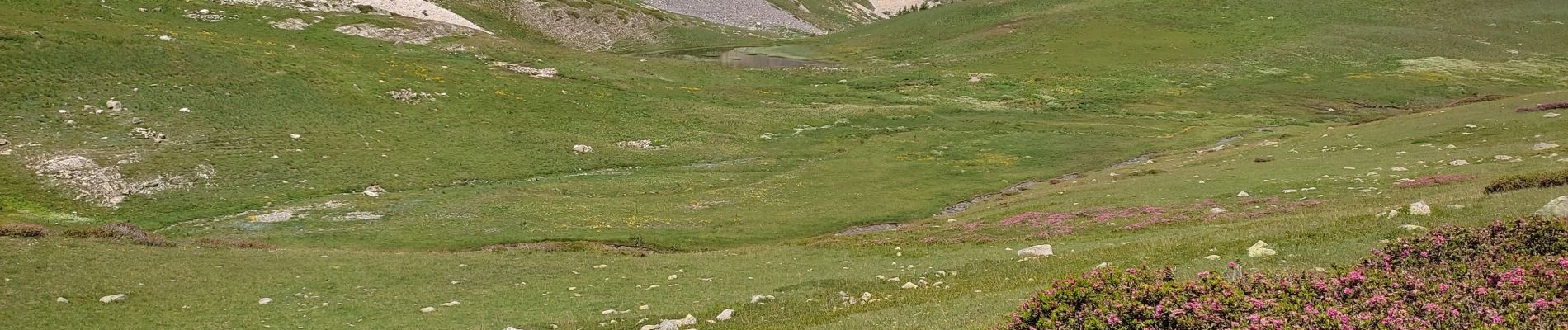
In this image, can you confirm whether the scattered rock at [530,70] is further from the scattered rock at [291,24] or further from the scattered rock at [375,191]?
the scattered rock at [375,191]

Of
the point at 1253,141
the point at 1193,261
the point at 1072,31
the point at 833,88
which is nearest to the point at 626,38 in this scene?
the point at 833,88

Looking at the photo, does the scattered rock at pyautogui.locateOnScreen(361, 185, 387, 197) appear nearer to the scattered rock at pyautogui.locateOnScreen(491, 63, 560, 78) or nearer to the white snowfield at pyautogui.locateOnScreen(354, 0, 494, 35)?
the scattered rock at pyautogui.locateOnScreen(491, 63, 560, 78)

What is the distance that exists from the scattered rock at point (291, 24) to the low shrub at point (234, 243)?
5126cm

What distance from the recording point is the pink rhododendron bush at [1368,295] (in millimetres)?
10797

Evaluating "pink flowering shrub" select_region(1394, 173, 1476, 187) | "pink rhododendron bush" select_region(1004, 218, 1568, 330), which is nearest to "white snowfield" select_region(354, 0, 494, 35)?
"pink flowering shrub" select_region(1394, 173, 1476, 187)

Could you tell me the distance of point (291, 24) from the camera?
80.9 metres

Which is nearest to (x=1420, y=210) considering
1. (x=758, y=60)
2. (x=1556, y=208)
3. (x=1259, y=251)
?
(x=1556, y=208)

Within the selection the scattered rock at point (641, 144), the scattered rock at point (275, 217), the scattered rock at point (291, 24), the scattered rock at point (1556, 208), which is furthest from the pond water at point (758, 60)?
the scattered rock at point (1556, 208)

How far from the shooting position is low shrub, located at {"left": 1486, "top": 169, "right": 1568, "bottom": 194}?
1029 inches

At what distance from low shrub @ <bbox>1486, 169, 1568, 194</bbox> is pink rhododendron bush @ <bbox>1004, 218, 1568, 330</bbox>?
14900 mm

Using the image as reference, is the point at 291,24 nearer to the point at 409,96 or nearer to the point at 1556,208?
the point at 409,96

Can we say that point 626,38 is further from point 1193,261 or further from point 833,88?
point 1193,261

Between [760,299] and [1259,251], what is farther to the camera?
[760,299]

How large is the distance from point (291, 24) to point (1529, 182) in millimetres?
83914
